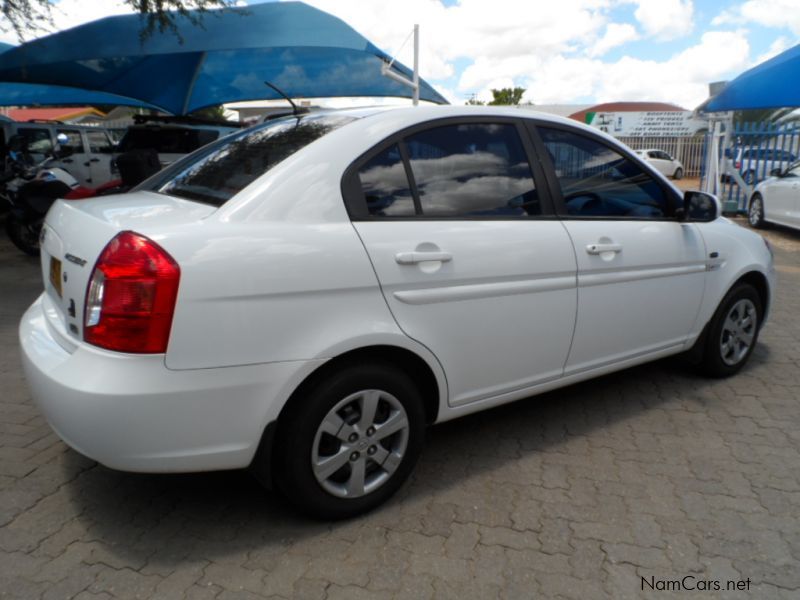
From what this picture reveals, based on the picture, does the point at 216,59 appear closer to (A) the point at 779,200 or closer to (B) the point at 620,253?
(A) the point at 779,200

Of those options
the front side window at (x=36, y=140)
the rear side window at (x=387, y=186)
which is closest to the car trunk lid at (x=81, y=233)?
the rear side window at (x=387, y=186)

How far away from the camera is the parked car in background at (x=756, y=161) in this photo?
539 inches

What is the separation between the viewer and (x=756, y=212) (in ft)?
39.9

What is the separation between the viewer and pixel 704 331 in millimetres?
3924

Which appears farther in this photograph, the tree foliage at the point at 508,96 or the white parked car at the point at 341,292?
the tree foliage at the point at 508,96

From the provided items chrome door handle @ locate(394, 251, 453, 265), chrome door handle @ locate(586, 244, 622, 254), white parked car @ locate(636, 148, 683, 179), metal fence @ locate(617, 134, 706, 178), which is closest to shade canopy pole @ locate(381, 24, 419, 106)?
chrome door handle @ locate(586, 244, 622, 254)

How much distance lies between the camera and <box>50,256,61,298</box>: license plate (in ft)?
8.06

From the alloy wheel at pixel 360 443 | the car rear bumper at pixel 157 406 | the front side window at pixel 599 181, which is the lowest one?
the alloy wheel at pixel 360 443

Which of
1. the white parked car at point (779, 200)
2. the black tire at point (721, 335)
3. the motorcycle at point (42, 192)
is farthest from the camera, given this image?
the white parked car at point (779, 200)

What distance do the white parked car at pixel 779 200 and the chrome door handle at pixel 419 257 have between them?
1026cm

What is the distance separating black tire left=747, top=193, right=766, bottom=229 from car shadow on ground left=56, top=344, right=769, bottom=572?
9848 millimetres

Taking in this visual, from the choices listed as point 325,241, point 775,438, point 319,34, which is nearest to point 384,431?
point 325,241

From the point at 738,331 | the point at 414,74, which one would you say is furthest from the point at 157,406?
the point at 414,74

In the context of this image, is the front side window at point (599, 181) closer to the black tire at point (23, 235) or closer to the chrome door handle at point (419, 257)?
the chrome door handle at point (419, 257)
